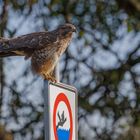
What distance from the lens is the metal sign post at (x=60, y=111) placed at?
3924 mm

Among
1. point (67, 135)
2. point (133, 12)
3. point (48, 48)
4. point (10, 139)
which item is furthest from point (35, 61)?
point (10, 139)

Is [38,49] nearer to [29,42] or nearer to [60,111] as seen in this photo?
[29,42]

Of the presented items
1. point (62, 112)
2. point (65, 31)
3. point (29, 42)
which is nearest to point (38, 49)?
point (29, 42)

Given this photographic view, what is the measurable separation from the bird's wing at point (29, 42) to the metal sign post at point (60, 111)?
838 mm

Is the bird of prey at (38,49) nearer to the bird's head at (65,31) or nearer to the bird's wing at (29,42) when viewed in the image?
the bird's wing at (29,42)

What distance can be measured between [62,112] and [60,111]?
0.03 metres

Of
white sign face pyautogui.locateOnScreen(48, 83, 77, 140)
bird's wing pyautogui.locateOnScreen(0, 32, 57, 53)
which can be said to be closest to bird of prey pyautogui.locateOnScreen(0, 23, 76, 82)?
bird's wing pyautogui.locateOnScreen(0, 32, 57, 53)

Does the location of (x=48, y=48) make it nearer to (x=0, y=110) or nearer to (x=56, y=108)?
(x=56, y=108)

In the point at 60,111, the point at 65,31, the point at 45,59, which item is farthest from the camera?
the point at 65,31

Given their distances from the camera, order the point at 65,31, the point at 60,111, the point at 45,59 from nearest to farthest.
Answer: the point at 60,111, the point at 45,59, the point at 65,31

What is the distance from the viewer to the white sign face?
3969 mm

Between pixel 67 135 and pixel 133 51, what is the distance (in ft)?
15.8

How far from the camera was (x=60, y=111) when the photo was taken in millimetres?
4125

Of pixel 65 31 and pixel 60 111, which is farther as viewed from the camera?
pixel 65 31
